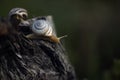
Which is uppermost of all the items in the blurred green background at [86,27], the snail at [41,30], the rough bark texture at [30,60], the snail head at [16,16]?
the snail head at [16,16]

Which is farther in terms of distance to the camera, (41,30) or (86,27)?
(86,27)

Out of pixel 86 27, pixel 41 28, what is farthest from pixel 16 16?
pixel 86 27

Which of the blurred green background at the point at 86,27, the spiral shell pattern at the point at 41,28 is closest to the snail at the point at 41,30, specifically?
the spiral shell pattern at the point at 41,28

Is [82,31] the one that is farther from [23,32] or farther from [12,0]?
[23,32]

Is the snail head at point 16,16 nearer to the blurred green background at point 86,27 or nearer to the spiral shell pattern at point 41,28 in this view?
the spiral shell pattern at point 41,28

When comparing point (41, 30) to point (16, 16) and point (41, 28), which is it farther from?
point (16, 16)

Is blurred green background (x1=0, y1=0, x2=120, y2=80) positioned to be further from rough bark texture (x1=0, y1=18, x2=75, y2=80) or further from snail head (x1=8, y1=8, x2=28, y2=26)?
snail head (x1=8, y1=8, x2=28, y2=26)

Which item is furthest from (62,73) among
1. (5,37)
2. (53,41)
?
(5,37)
